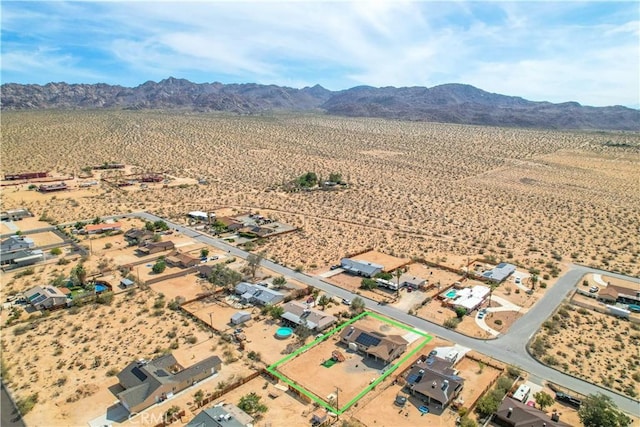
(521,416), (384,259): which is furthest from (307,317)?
(384,259)

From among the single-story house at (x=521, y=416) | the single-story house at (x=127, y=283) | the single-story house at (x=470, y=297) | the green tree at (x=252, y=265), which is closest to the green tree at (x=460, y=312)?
the single-story house at (x=470, y=297)

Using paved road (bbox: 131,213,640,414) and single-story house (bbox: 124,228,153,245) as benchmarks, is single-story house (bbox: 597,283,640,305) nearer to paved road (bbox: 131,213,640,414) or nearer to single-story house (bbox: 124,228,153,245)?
paved road (bbox: 131,213,640,414)

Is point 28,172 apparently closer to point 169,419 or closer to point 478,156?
point 169,419

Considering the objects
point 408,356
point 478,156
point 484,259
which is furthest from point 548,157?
point 408,356

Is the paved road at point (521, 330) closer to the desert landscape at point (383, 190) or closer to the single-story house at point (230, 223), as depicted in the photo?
the desert landscape at point (383, 190)
